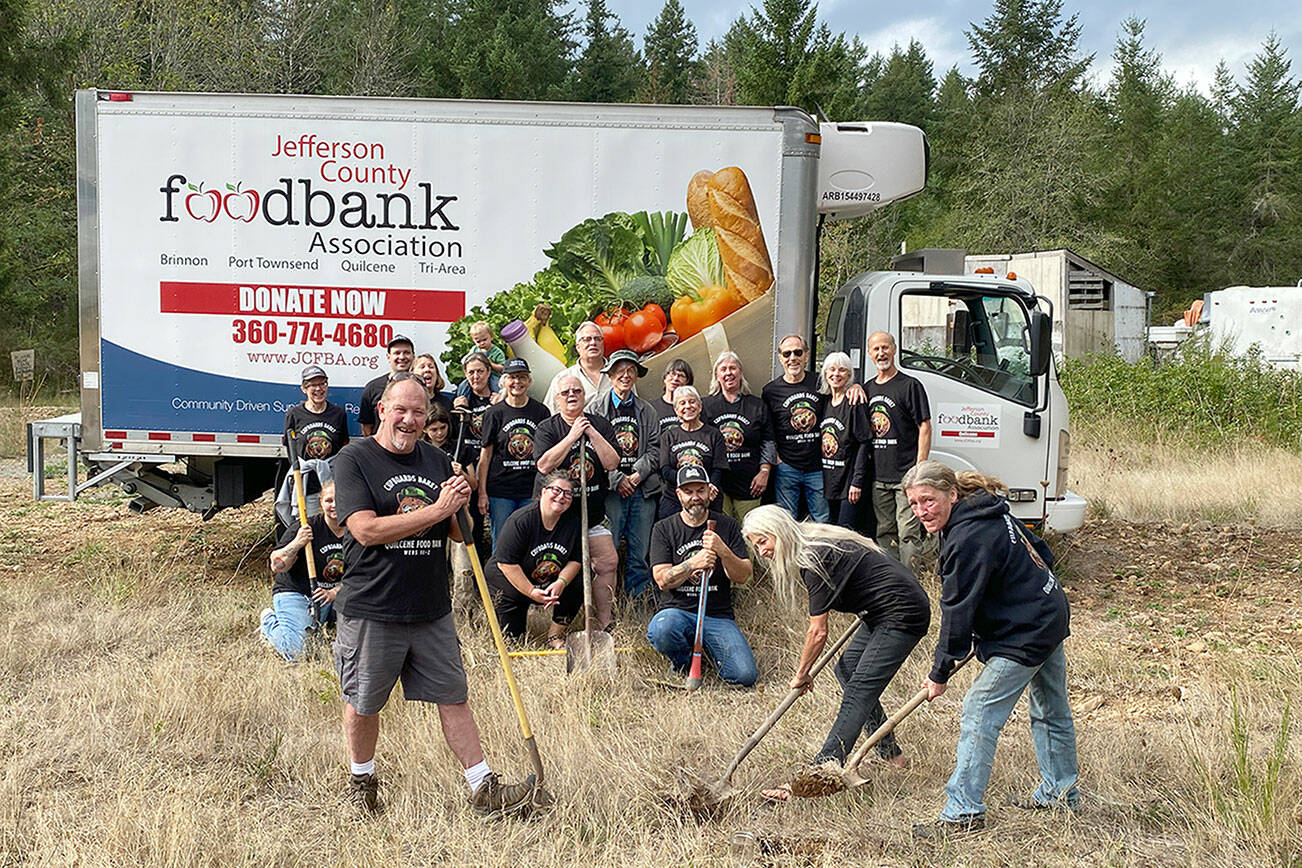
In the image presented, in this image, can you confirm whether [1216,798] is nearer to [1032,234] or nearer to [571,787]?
[571,787]

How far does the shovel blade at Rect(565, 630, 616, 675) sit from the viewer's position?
643 centimetres

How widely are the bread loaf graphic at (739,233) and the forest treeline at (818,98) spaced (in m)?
13.1

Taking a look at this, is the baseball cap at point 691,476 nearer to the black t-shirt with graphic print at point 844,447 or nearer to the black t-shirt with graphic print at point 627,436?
the black t-shirt with graphic print at point 627,436

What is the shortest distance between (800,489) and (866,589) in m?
2.81

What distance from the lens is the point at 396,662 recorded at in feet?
15.1

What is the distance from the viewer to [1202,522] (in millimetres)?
11688

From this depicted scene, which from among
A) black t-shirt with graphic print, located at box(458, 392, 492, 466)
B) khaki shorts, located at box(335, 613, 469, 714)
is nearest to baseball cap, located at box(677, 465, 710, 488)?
black t-shirt with graphic print, located at box(458, 392, 492, 466)

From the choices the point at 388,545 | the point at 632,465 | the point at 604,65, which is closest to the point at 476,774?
the point at 388,545

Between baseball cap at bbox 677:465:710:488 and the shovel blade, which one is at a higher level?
baseball cap at bbox 677:465:710:488

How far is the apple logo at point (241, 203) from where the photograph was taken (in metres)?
7.96

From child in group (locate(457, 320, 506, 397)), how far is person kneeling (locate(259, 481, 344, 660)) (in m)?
1.42

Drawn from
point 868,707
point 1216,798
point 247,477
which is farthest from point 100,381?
point 1216,798

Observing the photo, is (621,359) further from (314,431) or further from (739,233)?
(314,431)

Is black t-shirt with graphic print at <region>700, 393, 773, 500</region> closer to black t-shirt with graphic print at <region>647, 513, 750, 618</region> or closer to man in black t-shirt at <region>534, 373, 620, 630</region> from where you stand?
man in black t-shirt at <region>534, 373, 620, 630</region>
